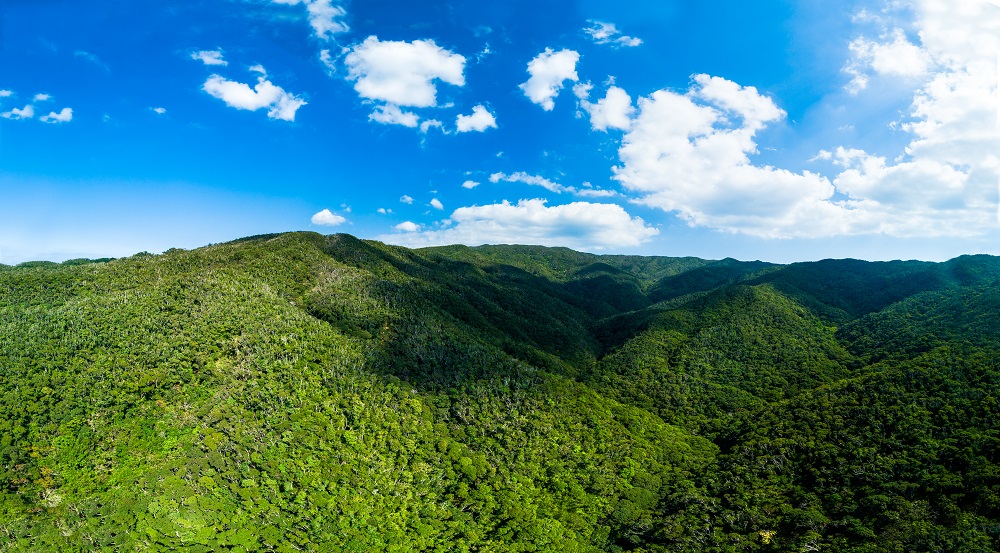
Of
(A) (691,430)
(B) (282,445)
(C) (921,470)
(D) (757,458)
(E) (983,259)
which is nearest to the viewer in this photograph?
(B) (282,445)

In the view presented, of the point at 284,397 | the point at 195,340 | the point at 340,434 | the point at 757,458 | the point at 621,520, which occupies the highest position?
the point at 195,340

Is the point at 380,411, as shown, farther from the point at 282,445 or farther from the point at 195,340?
the point at 195,340

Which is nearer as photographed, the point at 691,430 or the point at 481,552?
the point at 481,552

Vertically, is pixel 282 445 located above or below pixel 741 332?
below

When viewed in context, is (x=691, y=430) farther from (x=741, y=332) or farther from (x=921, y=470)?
(x=741, y=332)

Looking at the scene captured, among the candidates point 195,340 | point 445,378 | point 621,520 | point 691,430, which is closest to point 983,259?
point 691,430

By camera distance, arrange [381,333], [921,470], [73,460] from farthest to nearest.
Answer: [381,333] < [921,470] < [73,460]
